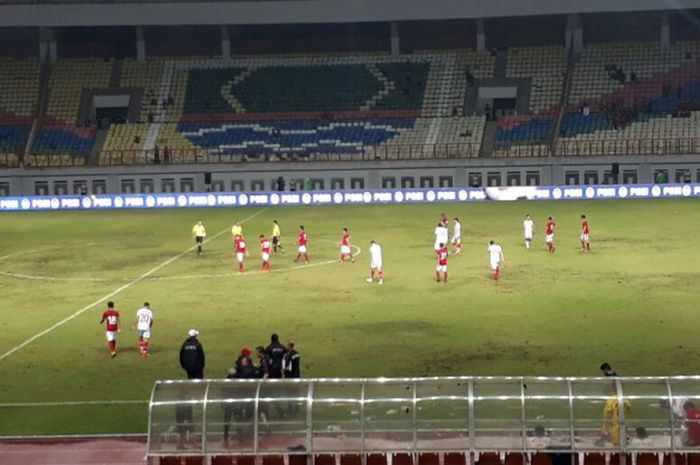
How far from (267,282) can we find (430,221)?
20.0 m

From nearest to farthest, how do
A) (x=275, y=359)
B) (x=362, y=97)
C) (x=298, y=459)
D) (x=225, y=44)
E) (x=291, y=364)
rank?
1. (x=298, y=459)
2. (x=291, y=364)
3. (x=275, y=359)
4. (x=362, y=97)
5. (x=225, y=44)

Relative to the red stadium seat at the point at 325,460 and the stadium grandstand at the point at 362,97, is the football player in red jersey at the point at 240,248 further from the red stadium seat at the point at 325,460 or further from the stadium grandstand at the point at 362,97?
the stadium grandstand at the point at 362,97

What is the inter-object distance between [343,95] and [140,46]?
1731 cm

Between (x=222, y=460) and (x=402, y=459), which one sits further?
(x=402, y=459)

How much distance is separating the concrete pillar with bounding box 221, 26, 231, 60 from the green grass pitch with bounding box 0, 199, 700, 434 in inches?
1381

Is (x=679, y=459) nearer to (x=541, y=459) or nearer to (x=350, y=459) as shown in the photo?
(x=541, y=459)

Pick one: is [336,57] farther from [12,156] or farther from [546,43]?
[12,156]

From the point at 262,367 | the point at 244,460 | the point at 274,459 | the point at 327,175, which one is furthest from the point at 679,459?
the point at 327,175

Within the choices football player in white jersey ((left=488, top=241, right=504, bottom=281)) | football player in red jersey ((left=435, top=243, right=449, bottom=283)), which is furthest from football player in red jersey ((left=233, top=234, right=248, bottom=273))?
Answer: football player in white jersey ((left=488, top=241, right=504, bottom=281))

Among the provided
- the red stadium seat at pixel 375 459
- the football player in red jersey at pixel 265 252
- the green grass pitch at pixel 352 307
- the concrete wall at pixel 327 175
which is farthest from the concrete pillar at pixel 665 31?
the red stadium seat at pixel 375 459

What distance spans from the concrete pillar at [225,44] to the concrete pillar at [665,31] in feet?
113

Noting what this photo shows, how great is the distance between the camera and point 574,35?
84250 millimetres

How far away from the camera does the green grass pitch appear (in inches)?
972

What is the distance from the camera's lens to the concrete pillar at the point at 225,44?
8731 cm
